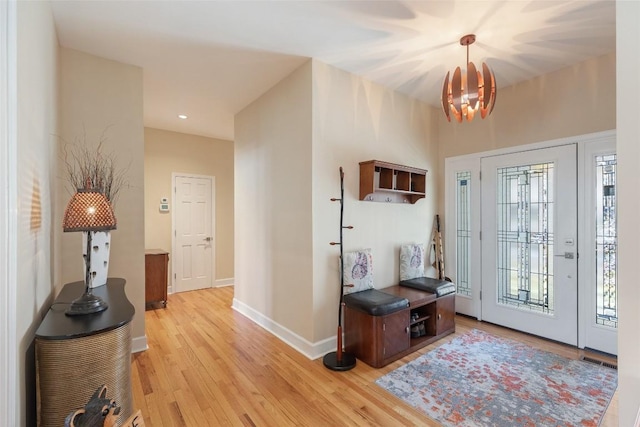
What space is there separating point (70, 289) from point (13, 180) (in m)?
1.42

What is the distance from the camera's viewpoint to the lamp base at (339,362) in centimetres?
259

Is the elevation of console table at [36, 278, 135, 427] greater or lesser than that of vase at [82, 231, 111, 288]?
lesser

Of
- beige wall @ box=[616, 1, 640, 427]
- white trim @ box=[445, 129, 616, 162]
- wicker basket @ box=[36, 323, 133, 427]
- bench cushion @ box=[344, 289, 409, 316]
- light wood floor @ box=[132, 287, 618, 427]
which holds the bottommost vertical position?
light wood floor @ box=[132, 287, 618, 427]

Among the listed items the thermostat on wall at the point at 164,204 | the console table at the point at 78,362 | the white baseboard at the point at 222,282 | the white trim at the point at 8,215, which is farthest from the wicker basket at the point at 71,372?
the white baseboard at the point at 222,282

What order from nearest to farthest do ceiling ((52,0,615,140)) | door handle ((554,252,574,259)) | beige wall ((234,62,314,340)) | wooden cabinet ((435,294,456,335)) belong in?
1. ceiling ((52,0,615,140))
2. beige wall ((234,62,314,340))
3. door handle ((554,252,574,259))
4. wooden cabinet ((435,294,456,335))

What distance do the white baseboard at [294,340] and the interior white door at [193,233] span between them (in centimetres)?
198

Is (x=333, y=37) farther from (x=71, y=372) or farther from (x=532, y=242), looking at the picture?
(x=532, y=242)

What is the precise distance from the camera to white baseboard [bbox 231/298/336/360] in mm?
2844

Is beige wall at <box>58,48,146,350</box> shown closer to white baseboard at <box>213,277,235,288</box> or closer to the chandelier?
white baseboard at <box>213,277,235,288</box>

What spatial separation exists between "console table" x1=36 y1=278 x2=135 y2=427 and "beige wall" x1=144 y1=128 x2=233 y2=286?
12.4 feet

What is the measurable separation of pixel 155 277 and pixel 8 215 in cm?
362

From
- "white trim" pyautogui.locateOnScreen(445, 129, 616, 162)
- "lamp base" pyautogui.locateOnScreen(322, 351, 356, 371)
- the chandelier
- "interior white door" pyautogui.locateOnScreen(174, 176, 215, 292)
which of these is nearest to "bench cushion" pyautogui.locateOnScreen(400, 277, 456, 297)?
"lamp base" pyautogui.locateOnScreen(322, 351, 356, 371)

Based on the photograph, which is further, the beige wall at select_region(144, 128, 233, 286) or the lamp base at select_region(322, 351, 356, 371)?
the beige wall at select_region(144, 128, 233, 286)

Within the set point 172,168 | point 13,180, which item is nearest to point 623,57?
point 13,180
